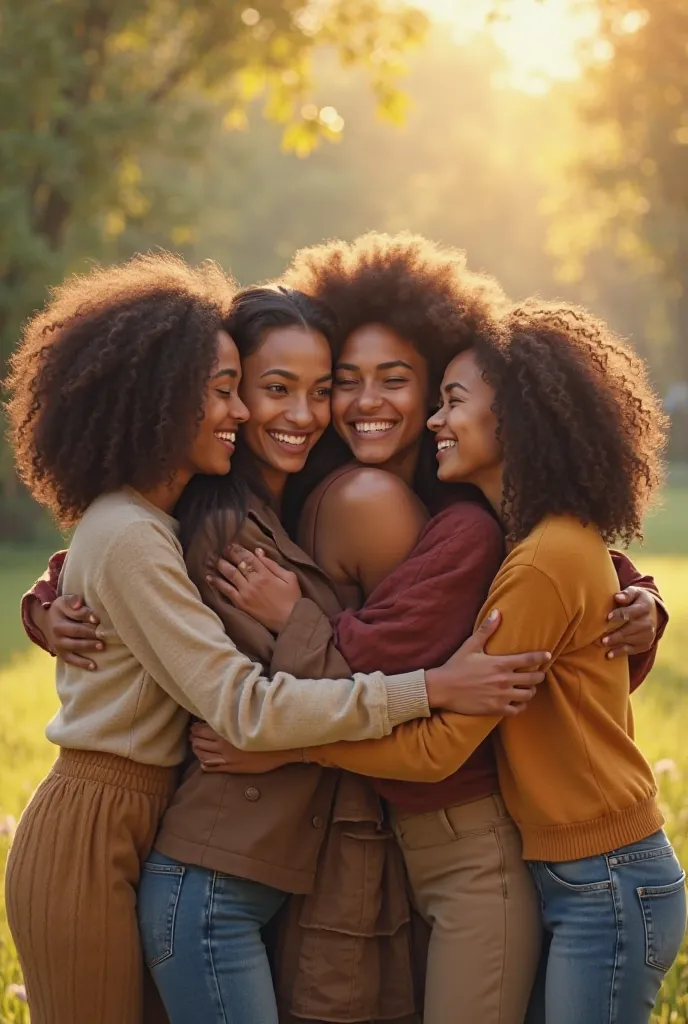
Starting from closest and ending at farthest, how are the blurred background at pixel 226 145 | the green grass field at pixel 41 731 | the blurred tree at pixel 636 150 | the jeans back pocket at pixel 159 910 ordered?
1. the jeans back pocket at pixel 159 910
2. the green grass field at pixel 41 731
3. the blurred background at pixel 226 145
4. the blurred tree at pixel 636 150

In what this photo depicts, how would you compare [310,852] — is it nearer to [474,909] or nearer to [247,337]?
[474,909]

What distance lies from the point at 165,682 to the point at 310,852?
0.59 metres

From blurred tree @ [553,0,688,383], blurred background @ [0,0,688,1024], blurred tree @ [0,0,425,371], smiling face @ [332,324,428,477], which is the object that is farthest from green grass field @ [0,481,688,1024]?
blurred tree @ [553,0,688,383]

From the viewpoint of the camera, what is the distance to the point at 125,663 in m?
3.41

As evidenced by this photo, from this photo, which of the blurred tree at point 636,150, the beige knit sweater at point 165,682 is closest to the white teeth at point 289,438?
the beige knit sweater at point 165,682

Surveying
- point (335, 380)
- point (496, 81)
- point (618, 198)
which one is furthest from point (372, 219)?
point (335, 380)

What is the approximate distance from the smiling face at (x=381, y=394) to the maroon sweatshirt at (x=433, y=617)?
1.64 ft

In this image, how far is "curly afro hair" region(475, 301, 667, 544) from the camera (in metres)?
3.38

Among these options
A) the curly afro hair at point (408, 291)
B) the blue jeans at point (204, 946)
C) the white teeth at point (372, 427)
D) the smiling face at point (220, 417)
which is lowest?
the blue jeans at point (204, 946)

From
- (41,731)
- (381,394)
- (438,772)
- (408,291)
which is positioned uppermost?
(408,291)

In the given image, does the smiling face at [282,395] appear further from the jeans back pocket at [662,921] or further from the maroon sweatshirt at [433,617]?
the jeans back pocket at [662,921]

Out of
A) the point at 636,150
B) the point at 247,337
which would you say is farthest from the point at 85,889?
the point at 636,150

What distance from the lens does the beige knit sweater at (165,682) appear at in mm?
3227

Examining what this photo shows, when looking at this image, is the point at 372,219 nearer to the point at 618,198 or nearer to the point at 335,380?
the point at 618,198
